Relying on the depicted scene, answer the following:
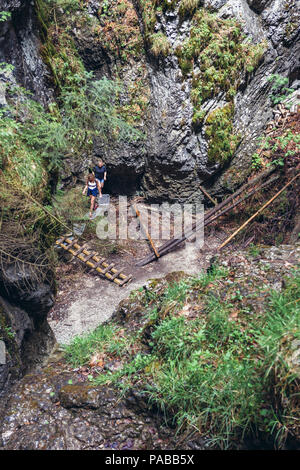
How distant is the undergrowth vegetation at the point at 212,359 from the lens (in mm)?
2625

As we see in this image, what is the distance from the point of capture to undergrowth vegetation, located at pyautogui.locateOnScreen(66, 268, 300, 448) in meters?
2.62

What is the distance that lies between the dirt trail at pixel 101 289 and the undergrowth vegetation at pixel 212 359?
160cm

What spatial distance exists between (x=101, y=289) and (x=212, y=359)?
4460 millimetres

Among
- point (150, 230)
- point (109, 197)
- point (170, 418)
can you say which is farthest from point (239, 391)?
point (109, 197)

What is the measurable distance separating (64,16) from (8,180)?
264 inches

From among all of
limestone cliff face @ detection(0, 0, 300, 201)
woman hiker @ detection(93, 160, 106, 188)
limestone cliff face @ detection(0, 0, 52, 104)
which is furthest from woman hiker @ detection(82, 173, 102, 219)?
limestone cliff face @ detection(0, 0, 52, 104)

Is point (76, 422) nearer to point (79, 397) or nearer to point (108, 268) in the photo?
point (79, 397)

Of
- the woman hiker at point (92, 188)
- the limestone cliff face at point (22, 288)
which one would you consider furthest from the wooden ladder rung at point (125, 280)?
the woman hiker at point (92, 188)

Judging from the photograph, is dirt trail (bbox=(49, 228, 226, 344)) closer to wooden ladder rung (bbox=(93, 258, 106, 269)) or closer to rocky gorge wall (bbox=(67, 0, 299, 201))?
wooden ladder rung (bbox=(93, 258, 106, 269))

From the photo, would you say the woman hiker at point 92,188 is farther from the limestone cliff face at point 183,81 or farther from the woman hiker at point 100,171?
the limestone cliff face at point 183,81

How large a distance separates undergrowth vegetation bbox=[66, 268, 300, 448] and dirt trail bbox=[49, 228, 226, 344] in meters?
1.60

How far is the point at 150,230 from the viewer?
916 cm

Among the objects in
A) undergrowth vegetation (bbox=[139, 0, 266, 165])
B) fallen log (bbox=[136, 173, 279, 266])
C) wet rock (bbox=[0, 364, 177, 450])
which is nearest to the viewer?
wet rock (bbox=[0, 364, 177, 450])

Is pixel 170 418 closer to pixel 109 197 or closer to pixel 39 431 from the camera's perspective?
pixel 39 431
